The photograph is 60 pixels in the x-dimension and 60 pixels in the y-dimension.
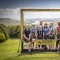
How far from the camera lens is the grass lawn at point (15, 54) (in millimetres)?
3496

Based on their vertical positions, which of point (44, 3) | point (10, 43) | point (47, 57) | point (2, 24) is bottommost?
point (47, 57)

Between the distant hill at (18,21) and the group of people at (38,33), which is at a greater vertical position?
the distant hill at (18,21)

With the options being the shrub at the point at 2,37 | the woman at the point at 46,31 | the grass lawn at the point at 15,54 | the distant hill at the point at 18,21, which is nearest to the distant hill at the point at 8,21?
the distant hill at the point at 18,21

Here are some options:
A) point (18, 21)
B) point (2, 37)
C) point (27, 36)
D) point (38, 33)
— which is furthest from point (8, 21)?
point (38, 33)

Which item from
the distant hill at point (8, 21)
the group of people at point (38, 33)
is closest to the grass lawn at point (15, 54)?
the group of people at point (38, 33)

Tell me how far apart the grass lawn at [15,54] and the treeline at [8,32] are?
8 cm

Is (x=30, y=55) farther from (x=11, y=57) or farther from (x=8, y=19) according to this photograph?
(x=8, y=19)

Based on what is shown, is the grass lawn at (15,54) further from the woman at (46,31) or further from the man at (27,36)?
the woman at (46,31)

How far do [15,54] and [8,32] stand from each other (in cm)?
45

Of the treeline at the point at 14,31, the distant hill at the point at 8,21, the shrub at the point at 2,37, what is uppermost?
the distant hill at the point at 8,21

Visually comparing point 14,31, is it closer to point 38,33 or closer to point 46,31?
point 38,33

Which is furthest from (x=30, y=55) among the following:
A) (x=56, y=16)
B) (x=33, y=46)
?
(x=56, y=16)

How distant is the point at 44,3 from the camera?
3557mm

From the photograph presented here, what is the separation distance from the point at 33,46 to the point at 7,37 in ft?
1.76
